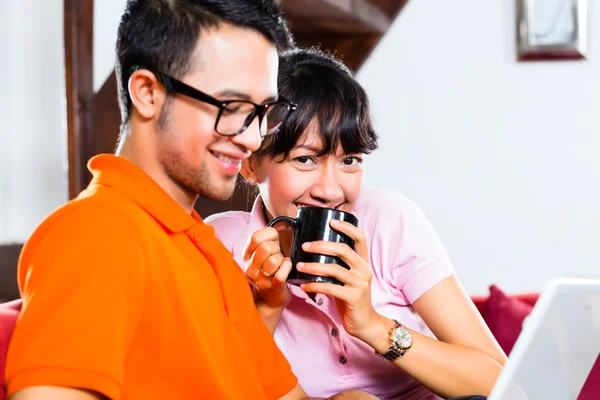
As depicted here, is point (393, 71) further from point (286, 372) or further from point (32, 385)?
point (32, 385)

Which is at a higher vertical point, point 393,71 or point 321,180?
point 393,71

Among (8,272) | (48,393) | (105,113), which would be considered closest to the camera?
(48,393)

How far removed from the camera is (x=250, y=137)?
3.39ft

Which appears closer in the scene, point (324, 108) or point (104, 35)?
point (324, 108)

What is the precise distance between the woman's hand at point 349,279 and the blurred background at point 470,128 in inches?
66.9

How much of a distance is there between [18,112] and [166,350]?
2.38 metres

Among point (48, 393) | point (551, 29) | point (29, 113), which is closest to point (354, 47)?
point (551, 29)

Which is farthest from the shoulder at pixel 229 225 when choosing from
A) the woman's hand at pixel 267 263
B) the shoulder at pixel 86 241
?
the shoulder at pixel 86 241

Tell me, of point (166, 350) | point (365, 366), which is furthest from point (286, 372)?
point (166, 350)

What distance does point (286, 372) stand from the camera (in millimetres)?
1234

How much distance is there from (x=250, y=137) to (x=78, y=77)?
1485mm

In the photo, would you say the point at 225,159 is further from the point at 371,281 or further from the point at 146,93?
the point at 371,281

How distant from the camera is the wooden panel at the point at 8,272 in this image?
9.11ft

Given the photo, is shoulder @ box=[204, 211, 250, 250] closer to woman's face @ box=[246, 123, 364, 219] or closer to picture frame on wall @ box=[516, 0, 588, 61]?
woman's face @ box=[246, 123, 364, 219]
